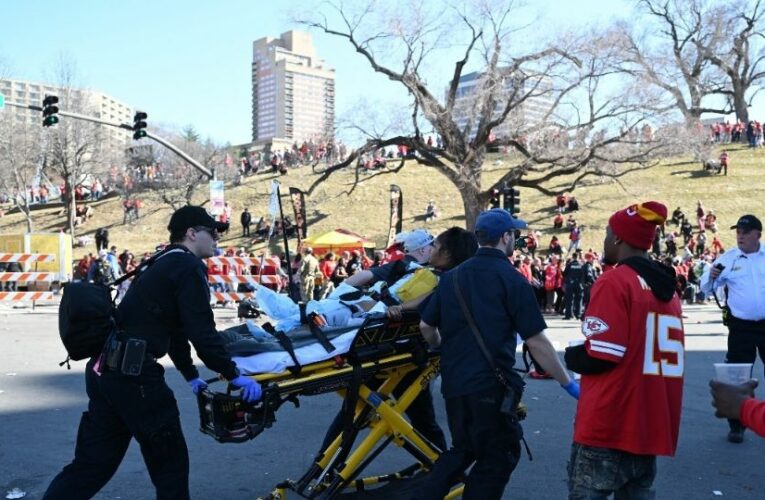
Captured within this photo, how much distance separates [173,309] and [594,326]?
7.51 ft

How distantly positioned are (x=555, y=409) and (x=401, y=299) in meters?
3.85

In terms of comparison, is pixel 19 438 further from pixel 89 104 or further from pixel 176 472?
pixel 89 104

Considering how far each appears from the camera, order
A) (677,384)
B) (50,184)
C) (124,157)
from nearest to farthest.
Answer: (677,384) < (50,184) < (124,157)

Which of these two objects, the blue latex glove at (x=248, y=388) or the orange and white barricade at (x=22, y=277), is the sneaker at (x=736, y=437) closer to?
the blue latex glove at (x=248, y=388)

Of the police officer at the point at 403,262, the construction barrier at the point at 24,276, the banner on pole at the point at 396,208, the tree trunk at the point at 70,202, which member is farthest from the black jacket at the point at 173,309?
the tree trunk at the point at 70,202

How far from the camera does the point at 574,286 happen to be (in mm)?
19156

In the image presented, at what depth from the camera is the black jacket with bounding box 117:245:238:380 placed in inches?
161

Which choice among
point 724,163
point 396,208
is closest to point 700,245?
point 396,208

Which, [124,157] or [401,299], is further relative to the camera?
[124,157]

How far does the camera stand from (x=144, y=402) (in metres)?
4.04

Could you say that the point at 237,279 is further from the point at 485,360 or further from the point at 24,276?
the point at 485,360

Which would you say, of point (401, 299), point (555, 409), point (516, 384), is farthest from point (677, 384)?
point (555, 409)

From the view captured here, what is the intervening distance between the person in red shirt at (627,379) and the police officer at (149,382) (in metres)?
1.84

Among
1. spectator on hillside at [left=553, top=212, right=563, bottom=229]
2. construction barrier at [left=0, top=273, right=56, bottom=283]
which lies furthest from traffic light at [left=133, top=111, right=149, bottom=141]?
spectator on hillside at [left=553, top=212, right=563, bottom=229]
